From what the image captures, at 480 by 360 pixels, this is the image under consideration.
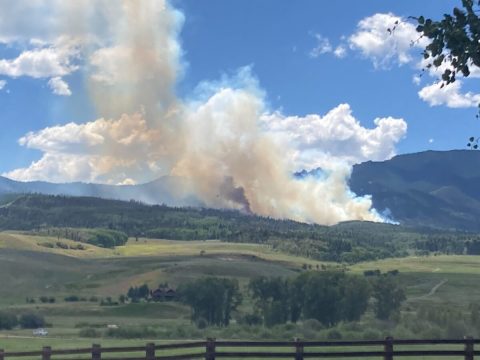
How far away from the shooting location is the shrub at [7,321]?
352ft

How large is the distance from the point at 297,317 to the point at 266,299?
300 inches

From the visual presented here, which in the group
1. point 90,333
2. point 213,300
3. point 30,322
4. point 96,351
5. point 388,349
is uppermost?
point 213,300

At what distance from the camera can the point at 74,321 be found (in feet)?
404

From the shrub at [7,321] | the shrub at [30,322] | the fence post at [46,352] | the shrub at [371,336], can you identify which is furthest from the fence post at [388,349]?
the shrub at [30,322]

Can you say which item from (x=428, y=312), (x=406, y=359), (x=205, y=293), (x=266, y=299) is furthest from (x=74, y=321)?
(x=406, y=359)

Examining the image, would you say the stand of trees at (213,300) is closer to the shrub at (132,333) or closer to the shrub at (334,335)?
the shrub at (132,333)

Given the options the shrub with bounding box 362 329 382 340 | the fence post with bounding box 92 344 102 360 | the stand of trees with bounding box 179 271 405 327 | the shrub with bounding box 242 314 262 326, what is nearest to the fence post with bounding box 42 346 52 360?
the fence post with bounding box 92 344 102 360

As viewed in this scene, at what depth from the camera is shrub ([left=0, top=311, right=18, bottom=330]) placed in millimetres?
107256

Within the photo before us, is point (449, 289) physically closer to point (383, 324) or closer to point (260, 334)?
point (383, 324)

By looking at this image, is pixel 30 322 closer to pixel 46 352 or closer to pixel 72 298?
pixel 72 298

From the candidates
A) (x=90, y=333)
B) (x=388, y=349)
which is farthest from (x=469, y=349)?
(x=90, y=333)

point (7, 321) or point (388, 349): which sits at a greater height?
point (388, 349)

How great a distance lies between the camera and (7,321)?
108812 mm

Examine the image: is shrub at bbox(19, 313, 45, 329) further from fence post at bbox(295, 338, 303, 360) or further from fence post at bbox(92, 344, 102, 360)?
fence post at bbox(295, 338, 303, 360)
